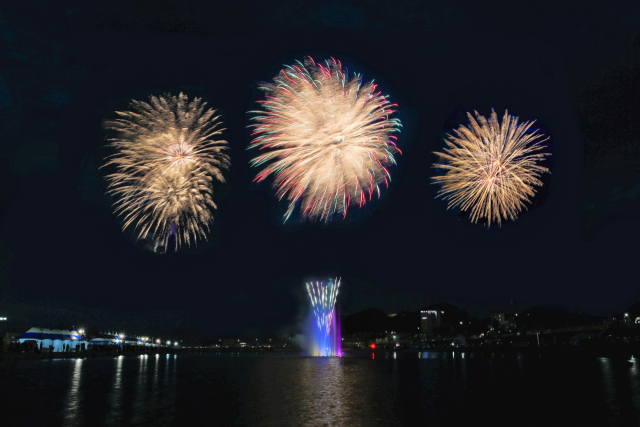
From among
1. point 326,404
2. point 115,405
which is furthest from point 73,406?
point 326,404

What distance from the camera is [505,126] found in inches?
1393

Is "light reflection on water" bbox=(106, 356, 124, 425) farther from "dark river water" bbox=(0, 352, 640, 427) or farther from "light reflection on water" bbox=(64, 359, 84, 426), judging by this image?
"light reflection on water" bbox=(64, 359, 84, 426)

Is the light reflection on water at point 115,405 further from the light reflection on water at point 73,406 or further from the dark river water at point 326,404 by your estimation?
the light reflection on water at point 73,406

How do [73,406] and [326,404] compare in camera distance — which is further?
[326,404]

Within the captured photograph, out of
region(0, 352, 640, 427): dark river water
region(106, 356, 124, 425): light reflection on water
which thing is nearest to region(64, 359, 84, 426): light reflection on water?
region(0, 352, 640, 427): dark river water

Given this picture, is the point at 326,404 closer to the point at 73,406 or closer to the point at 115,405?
the point at 115,405

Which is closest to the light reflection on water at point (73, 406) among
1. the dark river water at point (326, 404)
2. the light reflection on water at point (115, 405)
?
the dark river water at point (326, 404)

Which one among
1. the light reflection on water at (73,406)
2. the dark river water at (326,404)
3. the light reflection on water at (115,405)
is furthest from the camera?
the light reflection on water at (115,405)

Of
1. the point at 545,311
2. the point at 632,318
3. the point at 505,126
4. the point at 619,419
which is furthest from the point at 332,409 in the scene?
the point at 545,311

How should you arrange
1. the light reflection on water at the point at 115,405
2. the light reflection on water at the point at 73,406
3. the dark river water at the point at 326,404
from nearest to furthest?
the light reflection on water at the point at 73,406 < the dark river water at the point at 326,404 < the light reflection on water at the point at 115,405

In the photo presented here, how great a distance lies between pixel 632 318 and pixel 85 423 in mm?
188324

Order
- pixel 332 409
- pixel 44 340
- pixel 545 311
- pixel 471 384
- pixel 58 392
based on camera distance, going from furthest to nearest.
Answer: pixel 545 311, pixel 44 340, pixel 471 384, pixel 58 392, pixel 332 409

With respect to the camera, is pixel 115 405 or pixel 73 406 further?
pixel 115 405

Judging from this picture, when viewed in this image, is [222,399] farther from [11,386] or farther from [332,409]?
[11,386]
